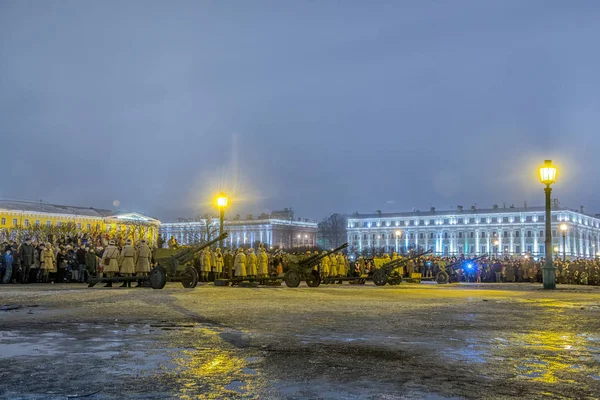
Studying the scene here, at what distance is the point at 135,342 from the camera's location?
8500mm

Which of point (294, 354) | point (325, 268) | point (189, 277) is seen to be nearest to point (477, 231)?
point (325, 268)

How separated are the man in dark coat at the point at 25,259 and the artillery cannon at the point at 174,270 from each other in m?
8.37

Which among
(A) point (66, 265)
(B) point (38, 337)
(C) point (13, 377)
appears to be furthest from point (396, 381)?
(A) point (66, 265)

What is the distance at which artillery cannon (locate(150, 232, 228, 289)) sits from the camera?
23578 millimetres

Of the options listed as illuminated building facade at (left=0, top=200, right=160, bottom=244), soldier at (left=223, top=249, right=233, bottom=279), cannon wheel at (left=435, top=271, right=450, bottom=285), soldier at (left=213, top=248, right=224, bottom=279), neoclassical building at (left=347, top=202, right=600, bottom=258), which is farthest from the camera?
neoclassical building at (left=347, top=202, right=600, bottom=258)

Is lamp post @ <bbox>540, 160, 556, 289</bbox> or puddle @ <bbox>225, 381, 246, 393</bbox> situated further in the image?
lamp post @ <bbox>540, 160, 556, 289</bbox>

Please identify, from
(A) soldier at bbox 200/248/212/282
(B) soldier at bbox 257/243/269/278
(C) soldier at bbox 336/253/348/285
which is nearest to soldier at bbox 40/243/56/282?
(A) soldier at bbox 200/248/212/282

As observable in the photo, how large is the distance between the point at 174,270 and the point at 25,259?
9333 millimetres

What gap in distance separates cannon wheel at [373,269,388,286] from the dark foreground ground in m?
20.9

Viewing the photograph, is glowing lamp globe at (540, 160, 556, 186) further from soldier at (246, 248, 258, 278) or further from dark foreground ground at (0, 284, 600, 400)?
dark foreground ground at (0, 284, 600, 400)

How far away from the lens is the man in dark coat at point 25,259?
97.3 ft

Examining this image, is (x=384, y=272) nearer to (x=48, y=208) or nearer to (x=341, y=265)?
(x=341, y=265)

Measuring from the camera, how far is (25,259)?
29703mm

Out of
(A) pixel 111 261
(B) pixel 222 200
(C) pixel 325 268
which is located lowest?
(C) pixel 325 268
